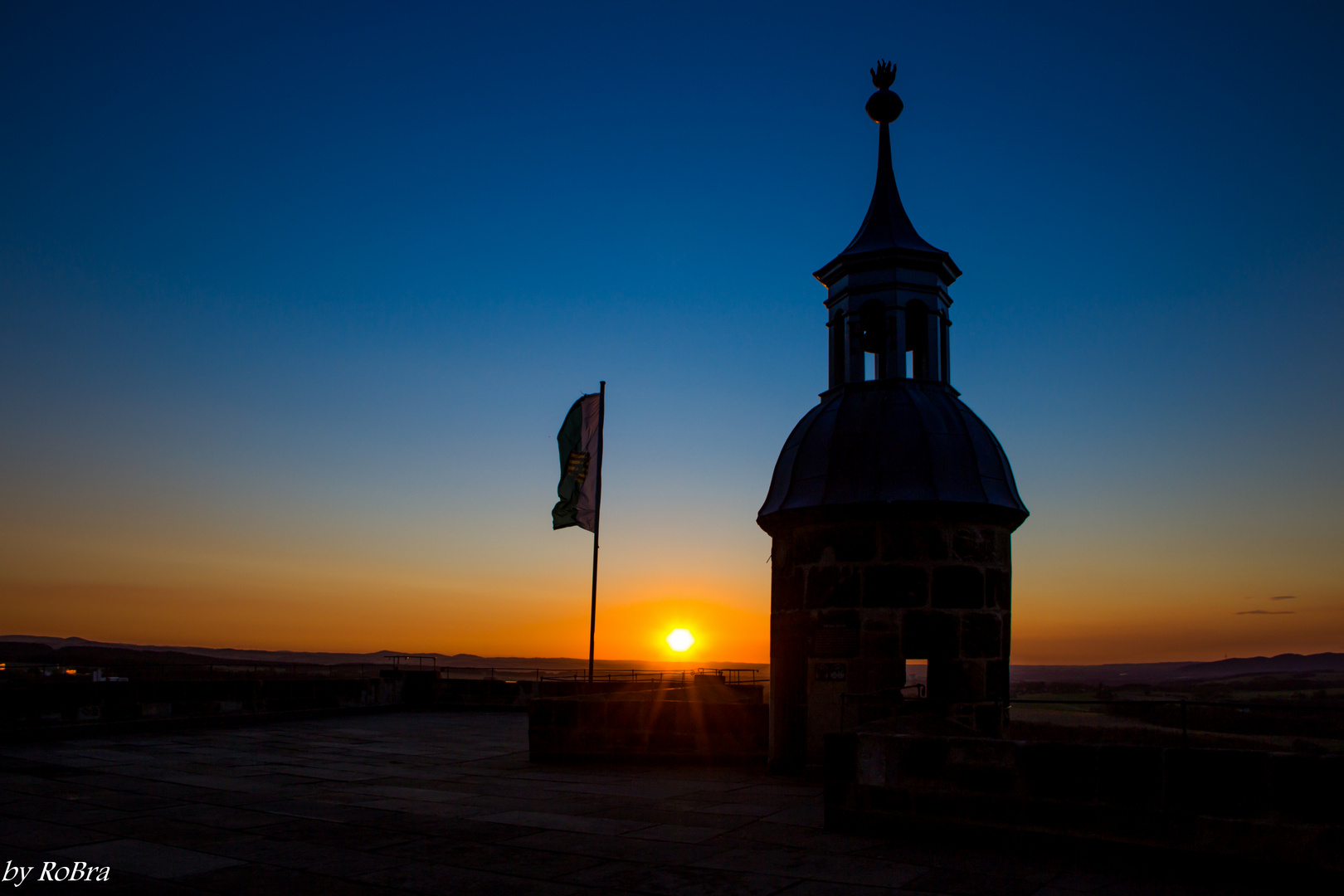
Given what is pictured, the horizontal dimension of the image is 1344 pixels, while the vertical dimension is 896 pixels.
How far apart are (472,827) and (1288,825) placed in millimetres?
6812

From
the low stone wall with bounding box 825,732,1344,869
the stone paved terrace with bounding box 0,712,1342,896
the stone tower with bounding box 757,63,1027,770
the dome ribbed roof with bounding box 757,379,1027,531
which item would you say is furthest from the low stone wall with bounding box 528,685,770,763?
the low stone wall with bounding box 825,732,1344,869

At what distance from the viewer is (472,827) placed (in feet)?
28.5

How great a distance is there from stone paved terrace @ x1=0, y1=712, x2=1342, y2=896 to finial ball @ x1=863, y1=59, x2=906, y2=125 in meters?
11.3

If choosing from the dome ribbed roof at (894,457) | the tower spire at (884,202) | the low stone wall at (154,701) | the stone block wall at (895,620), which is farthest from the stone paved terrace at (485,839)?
the tower spire at (884,202)

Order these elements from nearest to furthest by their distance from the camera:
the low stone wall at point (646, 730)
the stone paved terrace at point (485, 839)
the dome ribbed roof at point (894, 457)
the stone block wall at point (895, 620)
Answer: the stone paved terrace at point (485, 839)
the stone block wall at point (895, 620)
the dome ribbed roof at point (894, 457)
the low stone wall at point (646, 730)

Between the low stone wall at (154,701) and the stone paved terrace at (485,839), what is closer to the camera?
the stone paved terrace at (485,839)

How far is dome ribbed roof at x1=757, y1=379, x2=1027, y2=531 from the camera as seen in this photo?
1233 centimetres

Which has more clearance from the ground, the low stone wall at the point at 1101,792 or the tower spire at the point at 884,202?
the tower spire at the point at 884,202

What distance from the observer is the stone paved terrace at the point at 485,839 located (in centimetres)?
664

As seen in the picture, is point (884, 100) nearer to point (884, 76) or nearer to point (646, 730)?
point (884, 76)

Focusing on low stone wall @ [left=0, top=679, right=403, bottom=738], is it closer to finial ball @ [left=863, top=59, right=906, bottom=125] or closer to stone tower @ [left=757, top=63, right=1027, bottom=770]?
stone tower @ [left=757, top=63, right=1027, bottom=770]

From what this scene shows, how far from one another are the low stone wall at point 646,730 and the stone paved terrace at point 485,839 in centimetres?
98

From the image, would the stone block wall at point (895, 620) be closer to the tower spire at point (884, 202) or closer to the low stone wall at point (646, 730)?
the low stone wall at point (646, 730)

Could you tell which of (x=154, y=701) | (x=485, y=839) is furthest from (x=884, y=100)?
(x=154, y=701)
